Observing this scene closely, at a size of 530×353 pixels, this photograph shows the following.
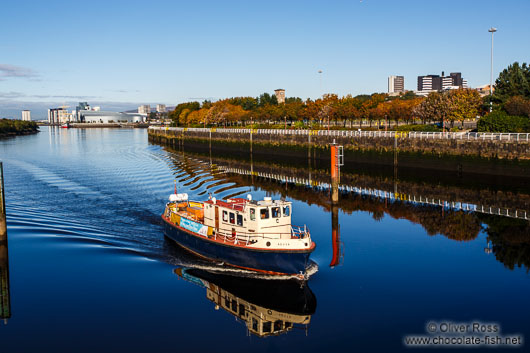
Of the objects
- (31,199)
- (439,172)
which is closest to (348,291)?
(31,199)

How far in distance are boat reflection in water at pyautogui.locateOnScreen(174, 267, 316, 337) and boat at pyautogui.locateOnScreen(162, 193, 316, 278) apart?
0.99 meters

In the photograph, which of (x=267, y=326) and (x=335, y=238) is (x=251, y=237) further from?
(x=335, y=238)

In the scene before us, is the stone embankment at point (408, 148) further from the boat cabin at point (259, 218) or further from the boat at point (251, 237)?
the boat cabin at point (259, 218)

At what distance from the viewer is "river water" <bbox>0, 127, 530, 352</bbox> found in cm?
1911

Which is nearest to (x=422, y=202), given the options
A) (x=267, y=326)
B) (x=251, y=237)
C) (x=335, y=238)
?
(x=335, y=238)

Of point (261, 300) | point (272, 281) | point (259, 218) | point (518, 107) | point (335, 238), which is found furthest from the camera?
point (518, 107)

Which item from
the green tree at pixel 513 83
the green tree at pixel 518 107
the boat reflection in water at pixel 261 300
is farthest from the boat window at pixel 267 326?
the green tree at pixel 513 83

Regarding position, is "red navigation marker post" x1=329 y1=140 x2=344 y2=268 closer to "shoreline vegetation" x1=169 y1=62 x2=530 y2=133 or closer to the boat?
the boat

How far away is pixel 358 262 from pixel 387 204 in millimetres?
17311

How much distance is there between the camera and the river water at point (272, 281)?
62.7 feet

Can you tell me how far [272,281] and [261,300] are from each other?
7.00ft

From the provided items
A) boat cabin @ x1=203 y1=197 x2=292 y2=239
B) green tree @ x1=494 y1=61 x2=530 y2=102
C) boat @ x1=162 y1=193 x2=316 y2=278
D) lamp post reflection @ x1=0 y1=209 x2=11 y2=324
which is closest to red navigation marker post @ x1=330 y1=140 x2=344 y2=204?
boat @ x1=162 y1=193 x2=316 y2=278

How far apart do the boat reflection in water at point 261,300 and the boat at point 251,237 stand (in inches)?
39.1

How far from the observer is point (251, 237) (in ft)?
81.9
